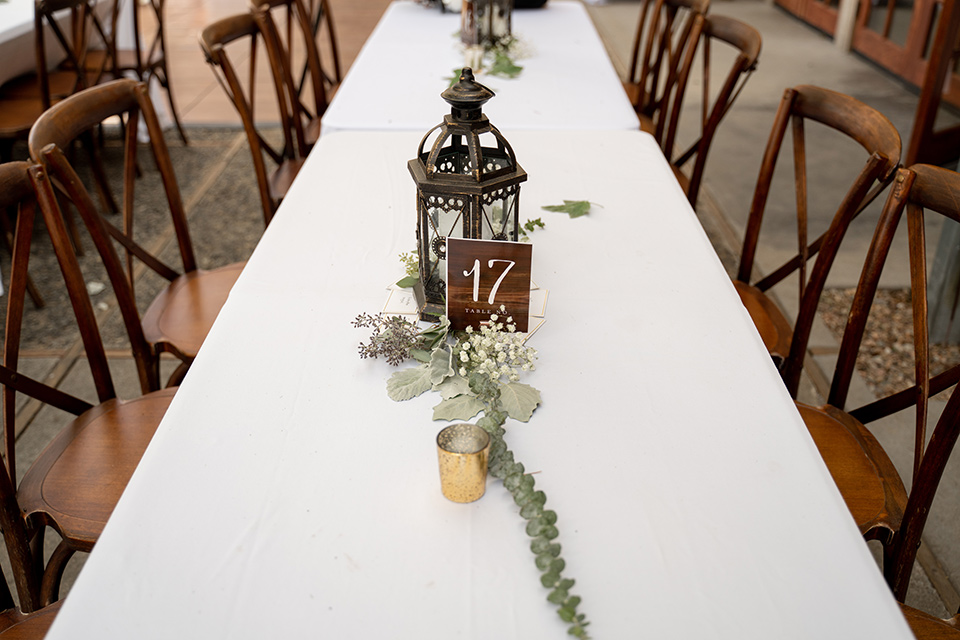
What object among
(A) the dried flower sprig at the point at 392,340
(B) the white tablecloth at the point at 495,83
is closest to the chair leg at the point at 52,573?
(A) the dried flower sprig at the point at 392,340

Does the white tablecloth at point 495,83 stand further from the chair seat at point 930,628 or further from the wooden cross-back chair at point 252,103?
the chair seat at point 930,628

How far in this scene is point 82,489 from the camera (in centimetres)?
121

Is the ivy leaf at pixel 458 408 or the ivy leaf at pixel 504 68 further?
the ivy leaf at pixel 504 68

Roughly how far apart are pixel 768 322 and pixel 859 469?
1.45 feet

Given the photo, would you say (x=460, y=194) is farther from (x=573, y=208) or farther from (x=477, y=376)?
(x=573, y=208)

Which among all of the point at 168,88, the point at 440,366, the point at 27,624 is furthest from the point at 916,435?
the point at 168,88

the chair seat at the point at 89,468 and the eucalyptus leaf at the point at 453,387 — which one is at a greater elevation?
the eucalyptus leaf at the point at 453,387

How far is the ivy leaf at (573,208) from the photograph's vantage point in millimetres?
1428

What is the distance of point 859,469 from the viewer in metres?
1.26

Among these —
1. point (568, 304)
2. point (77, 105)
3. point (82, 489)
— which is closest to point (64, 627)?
point (82, 489)

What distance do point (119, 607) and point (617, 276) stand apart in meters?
0.84

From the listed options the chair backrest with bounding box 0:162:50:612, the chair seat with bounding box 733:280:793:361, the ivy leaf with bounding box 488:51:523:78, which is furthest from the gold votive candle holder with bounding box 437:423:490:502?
the ivy leaf with bounding box 488:51:523:78

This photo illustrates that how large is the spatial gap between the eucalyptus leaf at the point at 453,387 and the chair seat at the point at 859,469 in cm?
54

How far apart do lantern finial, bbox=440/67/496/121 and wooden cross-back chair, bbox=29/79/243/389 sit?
749 mm
